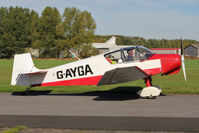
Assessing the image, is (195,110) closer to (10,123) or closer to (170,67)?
(170,67)

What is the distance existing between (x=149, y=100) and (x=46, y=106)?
11.8 feet

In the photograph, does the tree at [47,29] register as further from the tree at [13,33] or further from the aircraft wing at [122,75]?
the aircraft wing at [122,75]

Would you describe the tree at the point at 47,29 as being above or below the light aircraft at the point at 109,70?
above

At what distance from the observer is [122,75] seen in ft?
31.0

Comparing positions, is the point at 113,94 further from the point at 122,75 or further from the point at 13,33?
the point at 13,33

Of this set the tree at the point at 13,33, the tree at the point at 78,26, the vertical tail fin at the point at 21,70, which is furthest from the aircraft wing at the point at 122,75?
the tree at the point at 13,33

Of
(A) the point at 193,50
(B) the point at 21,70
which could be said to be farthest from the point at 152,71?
(A) the point at 193,50

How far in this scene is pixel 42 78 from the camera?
1070 centimetres

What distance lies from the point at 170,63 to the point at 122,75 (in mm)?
1842

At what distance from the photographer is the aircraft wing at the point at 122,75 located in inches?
356

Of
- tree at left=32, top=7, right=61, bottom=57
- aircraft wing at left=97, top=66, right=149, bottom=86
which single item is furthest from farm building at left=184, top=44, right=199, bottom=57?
aircraft wing at left=97, top=66, right=149, bottom=86

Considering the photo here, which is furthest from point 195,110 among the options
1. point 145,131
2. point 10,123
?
point 10,123

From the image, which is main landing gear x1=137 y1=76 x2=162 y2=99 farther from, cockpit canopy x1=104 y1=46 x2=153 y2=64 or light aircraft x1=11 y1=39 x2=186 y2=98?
cockpit canopy x1=104 y1=46 x2=153 y2=64

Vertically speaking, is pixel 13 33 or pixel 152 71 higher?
pixel 13 33
